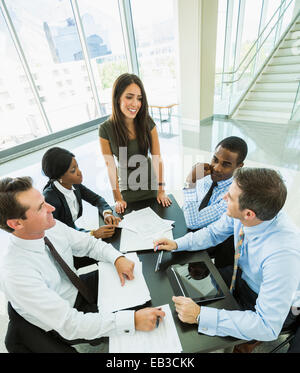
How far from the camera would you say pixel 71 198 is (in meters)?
1.61

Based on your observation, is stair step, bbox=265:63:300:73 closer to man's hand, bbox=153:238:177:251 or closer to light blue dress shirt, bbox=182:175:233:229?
light blue dress shirt, bbox=182:175:233:229

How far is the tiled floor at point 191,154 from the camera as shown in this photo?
3.07m

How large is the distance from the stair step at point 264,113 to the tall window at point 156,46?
2.00 metres

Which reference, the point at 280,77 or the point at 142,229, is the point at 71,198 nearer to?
the point at 142,229

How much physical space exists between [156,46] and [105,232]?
6473 millimetres

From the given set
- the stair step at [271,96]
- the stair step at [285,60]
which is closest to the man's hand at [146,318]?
the stair step at [271,96]

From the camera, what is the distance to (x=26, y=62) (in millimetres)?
4680

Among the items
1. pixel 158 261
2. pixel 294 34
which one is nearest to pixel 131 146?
pixel 158 261

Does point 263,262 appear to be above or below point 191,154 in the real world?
above

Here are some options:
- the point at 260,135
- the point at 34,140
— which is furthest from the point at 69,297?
the point at 34,140

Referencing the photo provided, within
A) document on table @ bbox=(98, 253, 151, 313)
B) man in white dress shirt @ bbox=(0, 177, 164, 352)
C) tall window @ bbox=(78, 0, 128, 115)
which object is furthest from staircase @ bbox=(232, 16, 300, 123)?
man in white dress shirt @ bbox=(0, 177, 164, 352)

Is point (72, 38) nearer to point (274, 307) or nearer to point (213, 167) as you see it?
point (213, 167)

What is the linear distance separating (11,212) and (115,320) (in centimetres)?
62

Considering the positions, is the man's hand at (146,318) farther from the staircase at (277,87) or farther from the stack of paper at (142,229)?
the staircase at (277,87)
